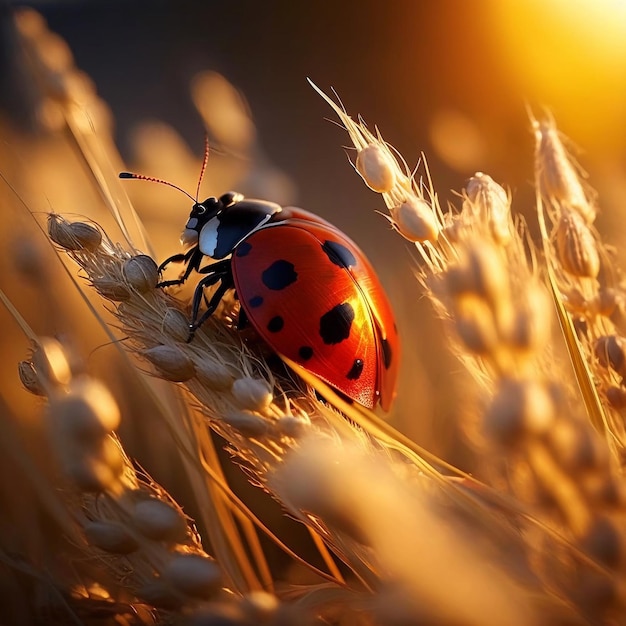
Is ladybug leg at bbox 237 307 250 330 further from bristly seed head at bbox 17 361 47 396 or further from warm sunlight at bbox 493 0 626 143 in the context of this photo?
warm sunlight at bbox 493 0 626 143

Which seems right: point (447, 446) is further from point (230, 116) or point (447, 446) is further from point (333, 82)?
point (333, 82)

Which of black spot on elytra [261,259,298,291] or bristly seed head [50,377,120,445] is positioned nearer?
bristly seed head [50,377,120,445]

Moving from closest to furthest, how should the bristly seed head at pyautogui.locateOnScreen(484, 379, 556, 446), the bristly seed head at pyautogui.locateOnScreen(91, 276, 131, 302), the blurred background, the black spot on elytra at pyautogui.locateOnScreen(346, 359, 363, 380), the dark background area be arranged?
the bristly seed head at pyautogui.locateOnScreen(484, 379, 556, 446) → the bristly seed head at pyautogui.locateOnScreen(91, 276, 131, 302) → the black spot on elytra at pyautogui.locateOnScreen(346, 359, 363, 380) → the blurred background → the dark background area

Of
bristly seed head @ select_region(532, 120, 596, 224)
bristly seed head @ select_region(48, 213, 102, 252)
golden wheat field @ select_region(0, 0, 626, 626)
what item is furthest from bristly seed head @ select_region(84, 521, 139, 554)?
bristly seed head @ select_region(532, 120, 596, 224)

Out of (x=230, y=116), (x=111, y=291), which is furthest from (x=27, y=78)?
(x=111, y=291)

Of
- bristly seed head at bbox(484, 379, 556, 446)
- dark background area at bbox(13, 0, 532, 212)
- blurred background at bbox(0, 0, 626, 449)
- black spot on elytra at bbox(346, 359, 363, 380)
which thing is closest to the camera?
bristly seed head at bbox(484, 379, 556, 446)

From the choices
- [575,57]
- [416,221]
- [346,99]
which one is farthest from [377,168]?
[346,99]

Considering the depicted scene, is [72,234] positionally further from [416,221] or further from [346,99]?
[346,99]
